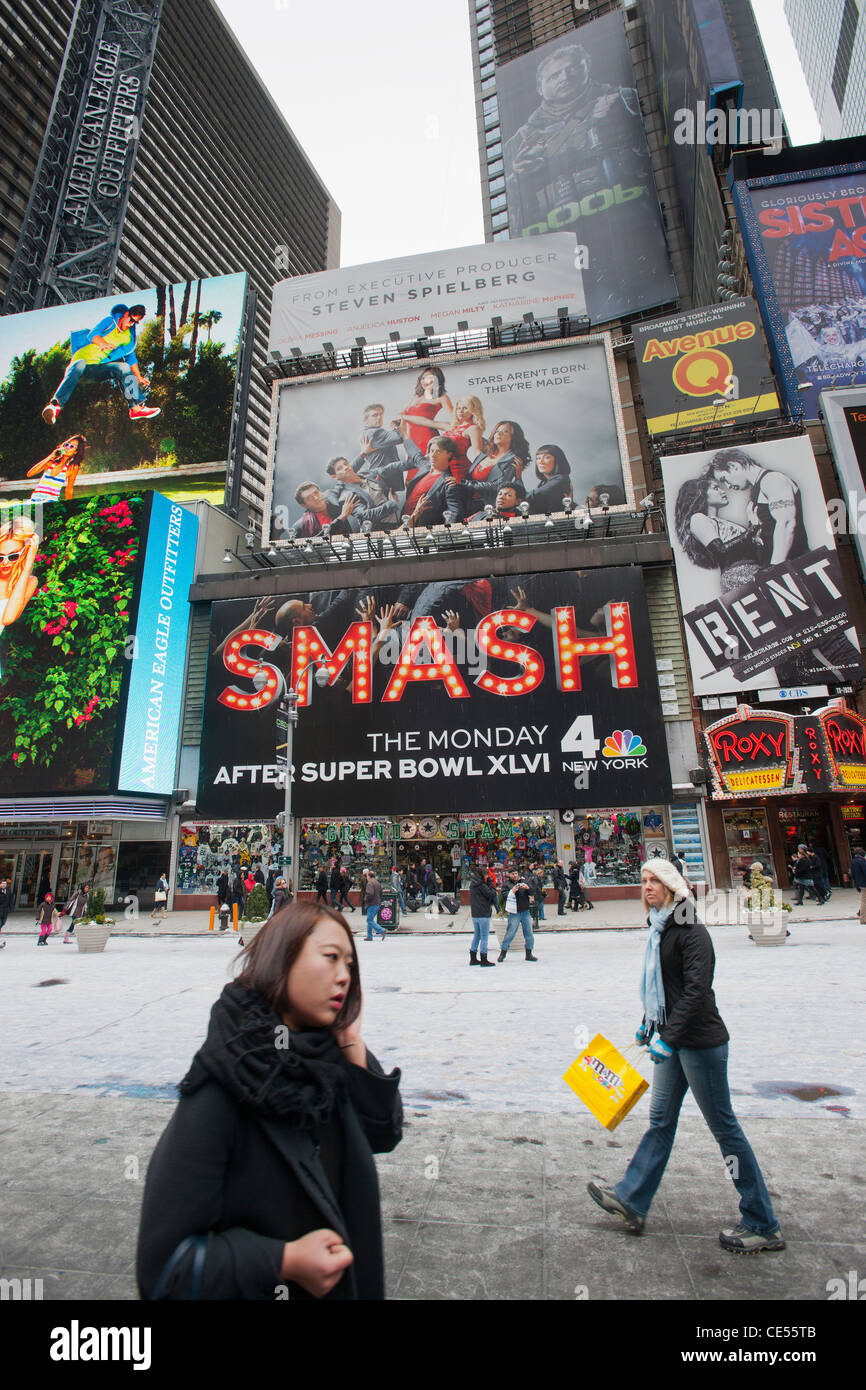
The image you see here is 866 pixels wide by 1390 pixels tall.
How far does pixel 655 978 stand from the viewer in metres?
3.98

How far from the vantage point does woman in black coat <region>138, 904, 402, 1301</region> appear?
146 centimetres

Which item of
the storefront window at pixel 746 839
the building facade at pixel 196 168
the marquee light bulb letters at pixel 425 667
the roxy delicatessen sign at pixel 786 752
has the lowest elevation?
the storefront window at pixel 746 839

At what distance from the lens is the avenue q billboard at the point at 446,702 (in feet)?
87.7

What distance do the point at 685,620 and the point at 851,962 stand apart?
59.9ft

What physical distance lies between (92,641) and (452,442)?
1987cm

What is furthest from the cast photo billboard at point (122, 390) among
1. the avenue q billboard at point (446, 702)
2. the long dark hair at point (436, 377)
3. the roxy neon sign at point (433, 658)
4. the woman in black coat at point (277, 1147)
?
the woman in black coat at point (277, 1147)

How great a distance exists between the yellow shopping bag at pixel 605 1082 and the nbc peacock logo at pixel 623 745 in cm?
2338

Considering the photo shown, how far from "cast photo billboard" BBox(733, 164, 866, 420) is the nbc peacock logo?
1693 centimetres

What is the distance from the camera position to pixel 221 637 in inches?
1201

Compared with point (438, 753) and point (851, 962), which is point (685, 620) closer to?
point (438, 753)

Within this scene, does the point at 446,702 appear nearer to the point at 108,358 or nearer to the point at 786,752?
the point at 786,752

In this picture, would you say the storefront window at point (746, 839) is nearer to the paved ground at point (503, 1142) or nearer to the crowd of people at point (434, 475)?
the crowd of people at point (434, 475)

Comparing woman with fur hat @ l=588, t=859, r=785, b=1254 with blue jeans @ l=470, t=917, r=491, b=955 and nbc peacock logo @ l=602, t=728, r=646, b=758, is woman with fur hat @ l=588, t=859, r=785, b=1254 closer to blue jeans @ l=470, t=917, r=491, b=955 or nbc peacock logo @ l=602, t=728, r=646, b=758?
blue jeans @ l=470, t=917, r=491, b=955

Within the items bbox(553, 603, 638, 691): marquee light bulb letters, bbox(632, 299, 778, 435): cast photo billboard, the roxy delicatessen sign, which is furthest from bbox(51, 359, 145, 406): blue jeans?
the roxy delicatessen sign
